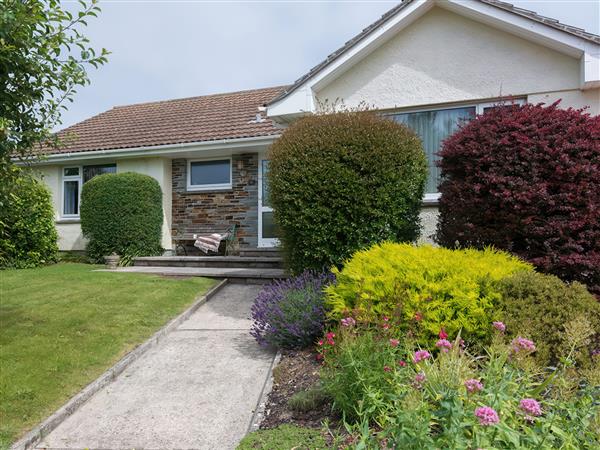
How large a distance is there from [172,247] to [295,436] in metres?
10.3

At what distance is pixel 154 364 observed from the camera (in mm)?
4605

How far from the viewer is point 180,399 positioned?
3.80 m

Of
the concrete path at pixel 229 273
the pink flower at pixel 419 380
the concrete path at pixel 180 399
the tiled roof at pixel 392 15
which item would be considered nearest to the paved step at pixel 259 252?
the concrete path at pixel 229 273

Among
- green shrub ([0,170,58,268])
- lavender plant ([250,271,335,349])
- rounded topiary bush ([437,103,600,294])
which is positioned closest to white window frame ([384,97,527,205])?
rounded topiary bush ([437,103,600,294])

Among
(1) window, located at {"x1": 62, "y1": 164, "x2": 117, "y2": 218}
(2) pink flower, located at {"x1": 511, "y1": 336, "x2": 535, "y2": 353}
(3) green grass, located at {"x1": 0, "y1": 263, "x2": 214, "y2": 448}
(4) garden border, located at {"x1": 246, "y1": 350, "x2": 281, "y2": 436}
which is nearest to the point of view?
(2) pink flower, located at {"x1": 511, "y1": 336, "x2": 535, "y2": 353}

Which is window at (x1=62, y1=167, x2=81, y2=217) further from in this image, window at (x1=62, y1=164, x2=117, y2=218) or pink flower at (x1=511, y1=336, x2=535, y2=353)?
pink flower at (x1=511, y1=336, x2=535, y2=353)

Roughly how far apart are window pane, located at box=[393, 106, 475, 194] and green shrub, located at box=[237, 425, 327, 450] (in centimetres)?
629

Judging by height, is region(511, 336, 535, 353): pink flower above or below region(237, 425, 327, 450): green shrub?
above

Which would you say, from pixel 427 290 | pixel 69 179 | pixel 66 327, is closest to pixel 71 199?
pixel 69 179

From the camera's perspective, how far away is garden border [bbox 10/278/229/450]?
126 inches

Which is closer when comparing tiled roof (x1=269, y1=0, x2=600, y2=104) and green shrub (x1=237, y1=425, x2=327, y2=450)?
green shrub (x1=237, y1=425, x2=327, y2=450)

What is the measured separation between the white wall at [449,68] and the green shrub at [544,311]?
541 cm

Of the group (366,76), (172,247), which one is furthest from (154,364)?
(172,247)

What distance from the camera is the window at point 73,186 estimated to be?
12930 millimetres
